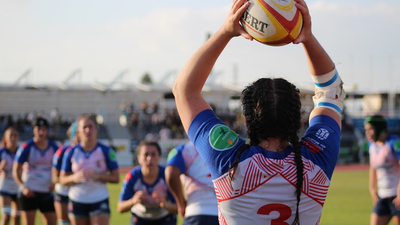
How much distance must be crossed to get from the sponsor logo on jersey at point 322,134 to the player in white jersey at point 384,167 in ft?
19.1

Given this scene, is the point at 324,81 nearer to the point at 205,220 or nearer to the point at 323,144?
the point at 323,144

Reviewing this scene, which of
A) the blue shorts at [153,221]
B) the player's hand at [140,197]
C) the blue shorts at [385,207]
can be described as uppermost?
the player's hand at [140,197]

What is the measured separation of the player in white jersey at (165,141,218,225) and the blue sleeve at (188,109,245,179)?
2914 mm

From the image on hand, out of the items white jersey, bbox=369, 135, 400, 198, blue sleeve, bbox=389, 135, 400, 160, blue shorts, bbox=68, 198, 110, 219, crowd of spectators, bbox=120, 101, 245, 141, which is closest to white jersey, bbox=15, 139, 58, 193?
blue shorts, bbox=68, 198, 110, 219

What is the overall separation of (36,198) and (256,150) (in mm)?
7432

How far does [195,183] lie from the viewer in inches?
200

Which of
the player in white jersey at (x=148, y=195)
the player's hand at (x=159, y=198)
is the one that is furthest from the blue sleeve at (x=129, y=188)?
the player's hand at (x=159, y=198)

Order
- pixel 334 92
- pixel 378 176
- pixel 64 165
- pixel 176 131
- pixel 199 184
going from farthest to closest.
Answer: pixel 176 131 < pixel 378 176 < pixel 64 165 < pixel 199 184 < pixel 334 92

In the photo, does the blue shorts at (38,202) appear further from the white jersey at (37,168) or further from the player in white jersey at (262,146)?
the player in white jersey at (262,146)

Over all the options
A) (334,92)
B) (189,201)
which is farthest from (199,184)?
(334,92)

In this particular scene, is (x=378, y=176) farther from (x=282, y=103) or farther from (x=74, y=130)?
(x=282, y=103)

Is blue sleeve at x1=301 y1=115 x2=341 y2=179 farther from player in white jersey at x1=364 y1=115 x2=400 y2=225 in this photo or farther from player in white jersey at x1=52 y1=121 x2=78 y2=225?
player in white jersey at x1=52 y1=121 x2=78 y2=225

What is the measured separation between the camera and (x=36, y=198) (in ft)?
28.4

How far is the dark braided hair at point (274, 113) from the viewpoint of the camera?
6.94 ft
